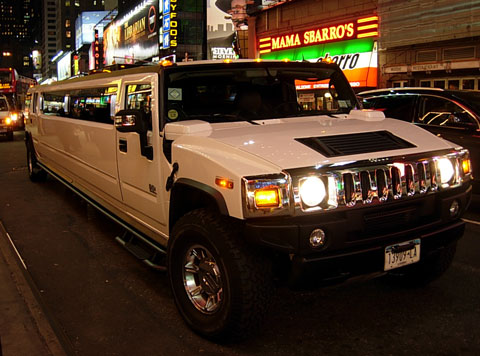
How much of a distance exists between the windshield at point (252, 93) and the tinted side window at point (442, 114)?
3184 mm

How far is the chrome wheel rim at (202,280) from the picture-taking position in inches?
139

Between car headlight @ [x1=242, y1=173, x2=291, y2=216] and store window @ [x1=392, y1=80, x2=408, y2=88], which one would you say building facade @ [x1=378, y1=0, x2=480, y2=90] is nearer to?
store window @ [x1=392, y1=80, x2=408, y2=88]

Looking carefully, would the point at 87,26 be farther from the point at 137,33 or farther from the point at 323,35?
the point at 323,35

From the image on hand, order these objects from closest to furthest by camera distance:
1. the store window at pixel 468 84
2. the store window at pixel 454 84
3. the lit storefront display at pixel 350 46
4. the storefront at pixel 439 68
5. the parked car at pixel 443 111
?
the parked car at pixel 443 111, the storefront at pixel 439 68, the store window at pixel 468 84, the store window at pixel 454 84, the lit storefront display at pixel 350 46

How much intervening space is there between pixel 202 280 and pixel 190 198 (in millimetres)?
634

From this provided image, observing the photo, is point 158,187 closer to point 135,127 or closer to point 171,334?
point 135,127

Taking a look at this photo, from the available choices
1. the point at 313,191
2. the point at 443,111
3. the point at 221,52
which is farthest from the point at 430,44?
the point at 221,52

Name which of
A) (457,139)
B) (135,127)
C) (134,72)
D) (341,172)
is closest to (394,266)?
(341,172)

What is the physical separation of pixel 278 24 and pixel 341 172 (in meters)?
20.8

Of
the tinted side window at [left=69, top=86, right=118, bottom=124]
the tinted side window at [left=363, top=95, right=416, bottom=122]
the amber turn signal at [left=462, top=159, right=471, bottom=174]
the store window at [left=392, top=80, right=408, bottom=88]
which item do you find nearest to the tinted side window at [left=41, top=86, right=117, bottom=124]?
the tinted side window at [left=69, top=86, right=118, bottom=124]

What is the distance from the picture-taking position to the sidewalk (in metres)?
3.44

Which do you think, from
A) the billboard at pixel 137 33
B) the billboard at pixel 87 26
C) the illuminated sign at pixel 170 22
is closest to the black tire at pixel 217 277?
the billboard at pixel 137 33

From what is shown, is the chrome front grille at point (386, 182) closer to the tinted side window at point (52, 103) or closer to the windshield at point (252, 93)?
the windshield at point (252, 93)

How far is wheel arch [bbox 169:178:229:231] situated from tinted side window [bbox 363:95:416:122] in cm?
547
